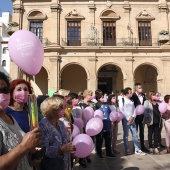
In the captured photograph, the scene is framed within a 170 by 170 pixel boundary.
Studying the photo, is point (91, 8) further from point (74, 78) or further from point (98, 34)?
point (74, 78)

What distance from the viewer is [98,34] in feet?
62.1

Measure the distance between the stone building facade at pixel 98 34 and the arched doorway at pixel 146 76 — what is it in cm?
196

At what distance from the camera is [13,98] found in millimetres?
2467

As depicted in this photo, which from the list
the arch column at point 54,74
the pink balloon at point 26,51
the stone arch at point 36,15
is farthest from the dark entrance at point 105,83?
the pink balloon at point 26,51

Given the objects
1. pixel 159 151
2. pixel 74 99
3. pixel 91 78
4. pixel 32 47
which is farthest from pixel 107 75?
pixel 32 47

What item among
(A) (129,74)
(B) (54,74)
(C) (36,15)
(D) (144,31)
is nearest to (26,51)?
(B) (54,74)

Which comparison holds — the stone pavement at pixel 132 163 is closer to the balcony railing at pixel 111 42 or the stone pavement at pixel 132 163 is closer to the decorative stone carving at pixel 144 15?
the balcony railing at pixel 111 42

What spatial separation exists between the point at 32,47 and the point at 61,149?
129cm

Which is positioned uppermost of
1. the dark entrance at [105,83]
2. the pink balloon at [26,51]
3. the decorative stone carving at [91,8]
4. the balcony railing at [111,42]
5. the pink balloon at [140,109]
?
the decorative stone carving at [91,8]

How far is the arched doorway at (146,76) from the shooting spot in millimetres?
21156

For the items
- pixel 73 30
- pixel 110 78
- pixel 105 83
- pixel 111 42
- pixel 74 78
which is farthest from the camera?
pixel 105 83

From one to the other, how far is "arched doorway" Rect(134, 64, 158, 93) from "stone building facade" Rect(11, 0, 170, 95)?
1.96m

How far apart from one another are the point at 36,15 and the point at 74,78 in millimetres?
7026

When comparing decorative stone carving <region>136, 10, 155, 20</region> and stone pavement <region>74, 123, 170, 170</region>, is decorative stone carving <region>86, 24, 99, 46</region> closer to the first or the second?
decorative stone carving <region>136, 10, 155, 20</region>
